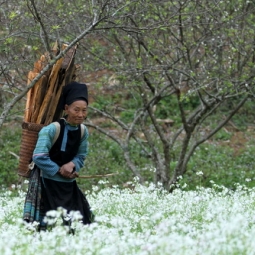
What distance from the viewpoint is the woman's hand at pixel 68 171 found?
7.04m

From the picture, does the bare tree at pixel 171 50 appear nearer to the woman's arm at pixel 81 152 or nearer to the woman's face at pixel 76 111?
the woman's arm at pixel 81 152

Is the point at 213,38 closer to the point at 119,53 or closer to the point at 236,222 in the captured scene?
the point at 119,53

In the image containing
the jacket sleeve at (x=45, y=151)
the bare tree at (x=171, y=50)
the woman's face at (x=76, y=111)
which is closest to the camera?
the jacket sleeve at (x=45, y=151)

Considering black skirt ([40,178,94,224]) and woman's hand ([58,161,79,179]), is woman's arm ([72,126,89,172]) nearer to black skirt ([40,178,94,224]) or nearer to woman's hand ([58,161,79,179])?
woman's hand ([58,161,79,179])

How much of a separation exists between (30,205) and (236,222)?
10.9 ft

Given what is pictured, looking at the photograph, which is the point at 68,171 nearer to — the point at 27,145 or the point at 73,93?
the point at 27,145

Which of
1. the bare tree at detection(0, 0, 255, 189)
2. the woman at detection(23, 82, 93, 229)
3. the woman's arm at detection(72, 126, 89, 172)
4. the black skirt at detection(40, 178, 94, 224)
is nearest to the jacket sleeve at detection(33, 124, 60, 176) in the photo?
the woman at detection(23, 82, 93, 229)

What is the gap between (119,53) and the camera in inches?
538

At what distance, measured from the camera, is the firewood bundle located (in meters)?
7.25

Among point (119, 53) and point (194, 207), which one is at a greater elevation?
point (119, 53)

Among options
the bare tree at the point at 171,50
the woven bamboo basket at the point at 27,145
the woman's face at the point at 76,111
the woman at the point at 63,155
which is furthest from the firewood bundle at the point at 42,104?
the bare tree at the point at 171,50

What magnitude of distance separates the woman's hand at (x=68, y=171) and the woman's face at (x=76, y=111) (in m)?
0.47

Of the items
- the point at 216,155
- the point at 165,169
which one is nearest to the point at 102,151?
the point at 216,155

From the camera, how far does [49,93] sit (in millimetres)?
7477
